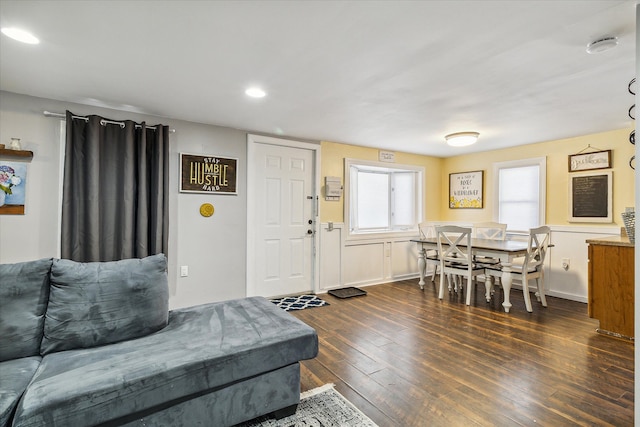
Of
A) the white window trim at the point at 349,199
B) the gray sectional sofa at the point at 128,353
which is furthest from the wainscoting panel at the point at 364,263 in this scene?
the gray sectional sofa at the point at 128,353

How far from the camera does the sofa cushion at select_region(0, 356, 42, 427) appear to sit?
1.25 meters

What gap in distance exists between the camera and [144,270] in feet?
6.68

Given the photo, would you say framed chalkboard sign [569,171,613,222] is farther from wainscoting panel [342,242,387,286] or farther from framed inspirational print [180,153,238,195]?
framed inspirational print [180,153,238,195]

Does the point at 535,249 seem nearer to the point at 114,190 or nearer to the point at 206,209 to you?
the point at 206,209

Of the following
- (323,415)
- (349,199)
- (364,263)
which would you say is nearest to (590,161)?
(349,199)

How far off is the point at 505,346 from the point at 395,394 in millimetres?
1318

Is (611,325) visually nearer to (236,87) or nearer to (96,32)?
(236,87)

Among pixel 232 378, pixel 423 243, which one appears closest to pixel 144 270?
pixel 232 378

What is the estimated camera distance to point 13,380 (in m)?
1.42

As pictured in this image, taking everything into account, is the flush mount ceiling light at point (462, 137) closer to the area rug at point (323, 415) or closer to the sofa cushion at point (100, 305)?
the area rug at point (323, 415)

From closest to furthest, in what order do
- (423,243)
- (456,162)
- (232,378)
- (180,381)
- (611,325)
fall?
(180,381)
(232,378)
(611,325)
(423,243)
(456,162)

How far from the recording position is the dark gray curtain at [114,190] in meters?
2.87

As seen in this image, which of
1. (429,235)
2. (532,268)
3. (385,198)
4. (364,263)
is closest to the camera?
(532,268)

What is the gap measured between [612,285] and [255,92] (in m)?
3.78
